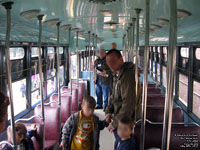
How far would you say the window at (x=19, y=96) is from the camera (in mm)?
4430

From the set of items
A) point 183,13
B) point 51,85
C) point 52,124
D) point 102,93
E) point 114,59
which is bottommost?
point 52,124

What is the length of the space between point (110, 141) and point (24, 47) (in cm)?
258

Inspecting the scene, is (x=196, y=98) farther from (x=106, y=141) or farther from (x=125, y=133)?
(x=125, y=133)

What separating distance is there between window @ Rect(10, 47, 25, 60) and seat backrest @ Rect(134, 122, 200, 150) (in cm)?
277

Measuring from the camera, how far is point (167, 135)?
3.57 feet

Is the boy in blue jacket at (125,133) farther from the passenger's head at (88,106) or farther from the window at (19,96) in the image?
the window at (19,96)

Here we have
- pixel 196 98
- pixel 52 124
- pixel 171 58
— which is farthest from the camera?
pixel 196 98

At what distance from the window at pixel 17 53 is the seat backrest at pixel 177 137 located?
277cm

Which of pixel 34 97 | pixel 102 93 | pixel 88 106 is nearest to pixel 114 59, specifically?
pixel 88 106

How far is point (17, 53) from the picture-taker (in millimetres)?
4359

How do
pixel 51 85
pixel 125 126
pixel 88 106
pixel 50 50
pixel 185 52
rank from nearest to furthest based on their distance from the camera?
1. pixel 125 126
2. pixel 88 106
3. pixel 185 52
4. pixel 50 50
5. pixel 51 85

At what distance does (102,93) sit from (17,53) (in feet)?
8.33

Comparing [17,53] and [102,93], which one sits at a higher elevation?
[17,53]

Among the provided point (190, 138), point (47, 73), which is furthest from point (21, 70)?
point (190, 138)
